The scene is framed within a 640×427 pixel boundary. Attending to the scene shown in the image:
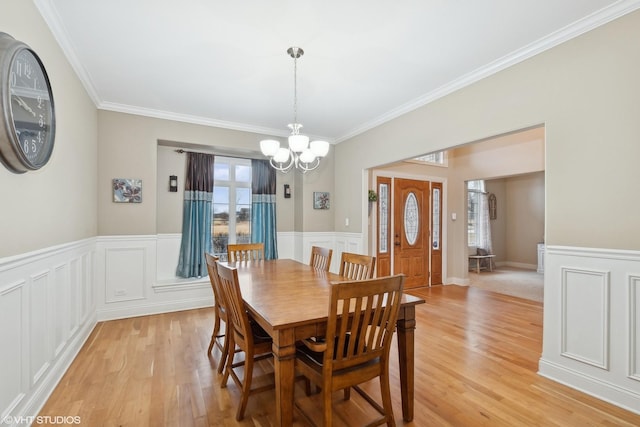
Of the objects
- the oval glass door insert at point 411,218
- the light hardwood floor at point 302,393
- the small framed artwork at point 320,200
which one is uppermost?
the small framed artwork at point 320,200

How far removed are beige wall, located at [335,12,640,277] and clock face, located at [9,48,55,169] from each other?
11.3ft

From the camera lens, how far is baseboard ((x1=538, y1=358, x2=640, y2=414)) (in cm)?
196

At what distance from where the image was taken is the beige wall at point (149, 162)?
3697mm

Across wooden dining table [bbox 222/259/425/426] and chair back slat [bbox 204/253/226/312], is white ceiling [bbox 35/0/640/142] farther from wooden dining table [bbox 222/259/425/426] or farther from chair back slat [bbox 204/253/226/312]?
wooden dining table [bbox 222/259/425/426]

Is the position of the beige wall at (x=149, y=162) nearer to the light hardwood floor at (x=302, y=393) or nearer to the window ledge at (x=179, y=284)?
the window ledge at (x=179, y=284)

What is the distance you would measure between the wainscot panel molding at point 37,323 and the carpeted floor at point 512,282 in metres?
5.98

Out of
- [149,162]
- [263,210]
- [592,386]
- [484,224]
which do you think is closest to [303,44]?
[149,162]

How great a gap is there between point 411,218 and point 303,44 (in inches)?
155

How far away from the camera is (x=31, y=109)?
176 cm

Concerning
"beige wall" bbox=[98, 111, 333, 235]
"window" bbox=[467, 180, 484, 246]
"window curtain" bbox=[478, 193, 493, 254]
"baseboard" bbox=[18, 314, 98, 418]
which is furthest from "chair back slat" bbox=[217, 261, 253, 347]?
"window curtain" bbox=[478, 193, 493, 254]

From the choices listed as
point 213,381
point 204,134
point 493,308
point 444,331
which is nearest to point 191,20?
point 204,134

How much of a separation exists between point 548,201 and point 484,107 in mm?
1064

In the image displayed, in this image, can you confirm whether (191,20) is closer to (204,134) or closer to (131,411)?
(204,134)

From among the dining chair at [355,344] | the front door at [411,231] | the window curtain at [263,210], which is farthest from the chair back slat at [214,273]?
the front door at [411,231]
